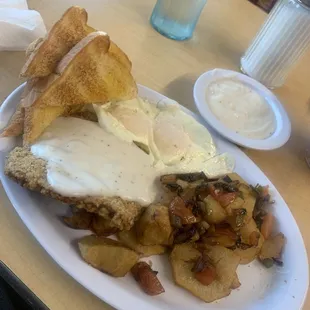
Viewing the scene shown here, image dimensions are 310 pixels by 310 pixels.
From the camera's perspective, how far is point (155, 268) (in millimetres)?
1208

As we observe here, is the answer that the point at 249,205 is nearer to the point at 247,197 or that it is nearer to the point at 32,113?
the point at 247,197

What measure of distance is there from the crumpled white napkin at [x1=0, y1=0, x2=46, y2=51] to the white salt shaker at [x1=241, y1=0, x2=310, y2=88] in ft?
3.16

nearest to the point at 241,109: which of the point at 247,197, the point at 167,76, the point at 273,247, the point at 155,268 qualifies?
the point at 167,76

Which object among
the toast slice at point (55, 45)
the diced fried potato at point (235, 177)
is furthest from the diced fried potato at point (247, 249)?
the toast slice at point (55, 45)

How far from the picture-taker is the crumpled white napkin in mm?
1631

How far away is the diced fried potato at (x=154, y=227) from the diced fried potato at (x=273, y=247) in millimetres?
330

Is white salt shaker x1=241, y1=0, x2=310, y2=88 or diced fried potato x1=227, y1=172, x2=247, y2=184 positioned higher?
white salt shaker x1=241, y1=0, x2=310, y2=88

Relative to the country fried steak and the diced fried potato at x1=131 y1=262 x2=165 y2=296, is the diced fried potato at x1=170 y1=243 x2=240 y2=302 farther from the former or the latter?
the country fried steak

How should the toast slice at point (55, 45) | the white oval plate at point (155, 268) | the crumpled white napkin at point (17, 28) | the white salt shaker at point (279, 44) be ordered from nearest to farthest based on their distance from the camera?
the white oval plate at point (155, 268) → the toast slice at point (55, 45) → the crumpled white napkin at point (17, 28) → the white salt shaker at point (279, 44)

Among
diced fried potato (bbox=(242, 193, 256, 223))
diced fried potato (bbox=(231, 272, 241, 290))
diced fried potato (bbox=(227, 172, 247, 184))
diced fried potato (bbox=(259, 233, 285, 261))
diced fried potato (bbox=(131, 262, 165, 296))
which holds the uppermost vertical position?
diced fried potato (bbox=(242, 193, 256, 223))

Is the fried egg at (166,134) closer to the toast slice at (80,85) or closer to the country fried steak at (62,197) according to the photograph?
the toast slice at (80,85)

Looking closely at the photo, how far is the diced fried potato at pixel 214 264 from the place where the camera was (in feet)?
3.84

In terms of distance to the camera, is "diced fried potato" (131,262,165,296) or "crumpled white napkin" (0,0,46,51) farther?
"crumpled white napkin" (0,0,46,51)

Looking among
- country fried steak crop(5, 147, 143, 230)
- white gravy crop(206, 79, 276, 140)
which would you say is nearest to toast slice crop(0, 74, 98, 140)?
country fried steak crop(5, 147, 143, 230)
